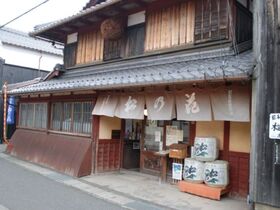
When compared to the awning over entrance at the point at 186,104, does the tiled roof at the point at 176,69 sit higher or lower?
higher

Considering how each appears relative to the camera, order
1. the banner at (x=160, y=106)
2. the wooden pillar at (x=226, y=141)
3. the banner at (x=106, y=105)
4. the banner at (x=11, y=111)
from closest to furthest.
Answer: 1. the wooden pillar at (x=226, y=141)
2. the banner at (x=160, y=106)
3. the banner at (x=106, y=105)
4. the banner at (x=11, y=111)

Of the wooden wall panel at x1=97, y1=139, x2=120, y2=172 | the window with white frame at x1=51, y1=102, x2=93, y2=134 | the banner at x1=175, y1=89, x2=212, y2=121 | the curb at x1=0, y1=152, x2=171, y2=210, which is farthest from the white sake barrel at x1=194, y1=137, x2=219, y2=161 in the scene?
the window with white frame at x1=51, y1=102, x2=93, y2=134

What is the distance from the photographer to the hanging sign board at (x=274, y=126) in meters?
6.32

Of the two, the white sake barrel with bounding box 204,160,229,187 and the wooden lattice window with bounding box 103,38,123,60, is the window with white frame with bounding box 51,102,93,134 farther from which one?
the white sake barrel with bounding box 204,160,229,187

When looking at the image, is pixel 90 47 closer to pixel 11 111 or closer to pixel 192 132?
pixel 192 132

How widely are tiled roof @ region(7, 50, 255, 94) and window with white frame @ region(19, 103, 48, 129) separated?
7.81 feet

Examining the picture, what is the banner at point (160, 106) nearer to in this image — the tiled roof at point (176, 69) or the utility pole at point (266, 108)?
the tiled roof at point (176, 69)

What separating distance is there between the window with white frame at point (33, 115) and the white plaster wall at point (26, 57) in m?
7.55

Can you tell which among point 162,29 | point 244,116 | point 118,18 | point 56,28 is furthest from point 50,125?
point 244,116

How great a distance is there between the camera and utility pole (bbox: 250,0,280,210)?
641 cm

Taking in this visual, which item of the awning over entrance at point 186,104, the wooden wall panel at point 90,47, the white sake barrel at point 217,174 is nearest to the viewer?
the awning over entrance at point 186,104

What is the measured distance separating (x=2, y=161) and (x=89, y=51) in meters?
6.33

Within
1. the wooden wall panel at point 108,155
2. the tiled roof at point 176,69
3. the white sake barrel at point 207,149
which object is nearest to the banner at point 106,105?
the tiled roof at point 176,69

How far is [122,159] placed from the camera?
12.6m
